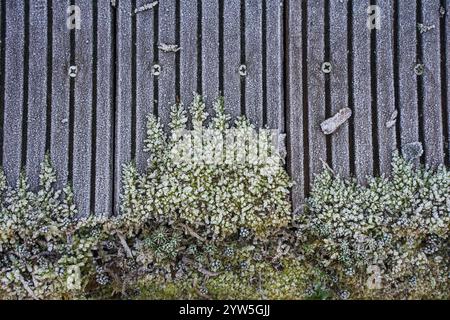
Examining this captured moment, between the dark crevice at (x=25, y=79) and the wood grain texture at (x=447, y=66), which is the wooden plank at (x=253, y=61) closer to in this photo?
the wood grain texture at (x=447, y=66)

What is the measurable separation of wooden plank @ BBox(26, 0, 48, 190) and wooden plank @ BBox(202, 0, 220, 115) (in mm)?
590

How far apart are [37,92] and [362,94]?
1198 mm

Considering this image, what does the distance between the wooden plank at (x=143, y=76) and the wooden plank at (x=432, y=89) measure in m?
1.01

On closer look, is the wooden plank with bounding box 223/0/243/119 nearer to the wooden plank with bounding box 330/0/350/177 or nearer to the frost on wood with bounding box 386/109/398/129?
the wooden plank with bounding box 330/0/350/177

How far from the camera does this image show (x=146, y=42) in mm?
1893

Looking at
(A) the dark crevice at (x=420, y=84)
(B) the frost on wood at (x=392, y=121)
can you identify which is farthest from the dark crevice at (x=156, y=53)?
(A) the dark crevice at (x=420, y=84)

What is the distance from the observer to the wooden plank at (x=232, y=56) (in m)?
1.88

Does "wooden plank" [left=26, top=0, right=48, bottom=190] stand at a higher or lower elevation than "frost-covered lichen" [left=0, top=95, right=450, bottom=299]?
higher

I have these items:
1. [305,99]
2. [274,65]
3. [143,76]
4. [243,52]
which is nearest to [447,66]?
[305,99]

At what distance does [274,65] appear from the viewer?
1890 millimetres

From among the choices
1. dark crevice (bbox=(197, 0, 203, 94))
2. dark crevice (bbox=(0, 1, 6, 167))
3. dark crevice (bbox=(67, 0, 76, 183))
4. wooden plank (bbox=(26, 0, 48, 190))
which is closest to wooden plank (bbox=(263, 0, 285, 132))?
dark crevice (bbox=(197, 0, 203, 94))

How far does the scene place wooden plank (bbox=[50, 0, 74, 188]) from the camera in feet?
6.12

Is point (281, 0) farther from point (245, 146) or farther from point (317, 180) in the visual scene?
point (317, 180)
